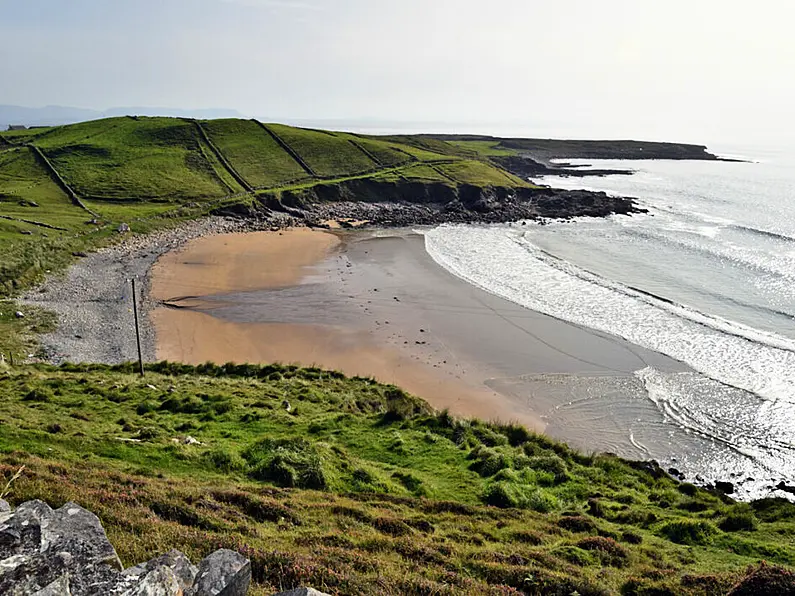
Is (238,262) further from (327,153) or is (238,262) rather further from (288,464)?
(327,153)

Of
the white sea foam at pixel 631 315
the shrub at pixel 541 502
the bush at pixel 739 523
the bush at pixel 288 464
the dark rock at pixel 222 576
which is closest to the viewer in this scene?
the dark rock at pixel 222 576

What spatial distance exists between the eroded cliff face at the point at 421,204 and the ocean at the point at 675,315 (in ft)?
17.6

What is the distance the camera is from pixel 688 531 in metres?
12.9

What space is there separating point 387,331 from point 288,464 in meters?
21.1

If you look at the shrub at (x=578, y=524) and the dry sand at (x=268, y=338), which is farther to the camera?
the dry sand at (x=268, y=338)

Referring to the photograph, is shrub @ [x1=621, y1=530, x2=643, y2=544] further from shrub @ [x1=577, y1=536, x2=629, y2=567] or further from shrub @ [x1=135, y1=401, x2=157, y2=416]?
shrub @ [x1=135, y1=401, x2=157, y2=416]

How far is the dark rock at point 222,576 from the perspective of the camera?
217 inches

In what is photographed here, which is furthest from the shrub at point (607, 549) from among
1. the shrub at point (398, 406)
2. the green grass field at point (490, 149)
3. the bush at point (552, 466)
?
the green grass field at point (490, 149)

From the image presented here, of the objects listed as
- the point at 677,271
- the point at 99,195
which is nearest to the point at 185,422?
the point at 677,271

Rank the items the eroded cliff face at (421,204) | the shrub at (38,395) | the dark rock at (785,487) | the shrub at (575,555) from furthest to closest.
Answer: the eroded cliff face at (421,204), the dark rock at (785,487), the shrub at (38,395), the shrub at (575,555)

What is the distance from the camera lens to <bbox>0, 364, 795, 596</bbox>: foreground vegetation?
849 centimetres

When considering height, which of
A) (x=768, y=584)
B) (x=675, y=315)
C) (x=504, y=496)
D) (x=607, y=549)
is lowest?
(x=675, y=315)

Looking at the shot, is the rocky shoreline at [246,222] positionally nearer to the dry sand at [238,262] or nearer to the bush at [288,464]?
the dry sand at [238,262]

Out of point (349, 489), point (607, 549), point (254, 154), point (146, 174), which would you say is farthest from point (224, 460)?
point (254, 154)
